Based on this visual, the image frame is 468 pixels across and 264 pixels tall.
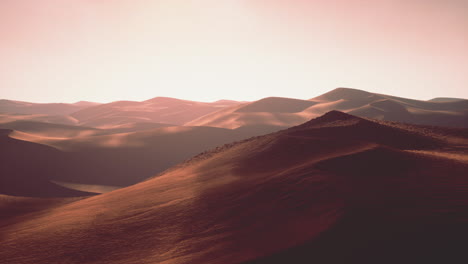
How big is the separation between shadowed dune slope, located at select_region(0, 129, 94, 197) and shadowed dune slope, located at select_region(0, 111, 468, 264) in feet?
107

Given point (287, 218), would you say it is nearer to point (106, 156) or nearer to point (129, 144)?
point (106, 156)

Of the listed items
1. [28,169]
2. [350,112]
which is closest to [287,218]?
[28,169]

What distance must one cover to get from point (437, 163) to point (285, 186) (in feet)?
20.1

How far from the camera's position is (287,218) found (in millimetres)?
8727

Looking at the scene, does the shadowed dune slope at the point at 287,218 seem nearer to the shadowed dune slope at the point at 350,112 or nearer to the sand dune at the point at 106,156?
the sand dune at the point at 106,156

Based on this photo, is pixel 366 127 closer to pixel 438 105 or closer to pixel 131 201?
pixel 131 201

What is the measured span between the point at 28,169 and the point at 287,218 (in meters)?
55.3

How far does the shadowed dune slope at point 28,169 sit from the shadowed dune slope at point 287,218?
1281 inches

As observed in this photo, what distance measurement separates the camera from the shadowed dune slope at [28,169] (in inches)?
1788

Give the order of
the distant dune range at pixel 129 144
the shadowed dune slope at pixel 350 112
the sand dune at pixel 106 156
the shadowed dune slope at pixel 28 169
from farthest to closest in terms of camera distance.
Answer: the shadowed dune slope at pixel 350 112 < the distant dune range at pixel 129 144 < the sand dune at pixel 106 156 < the shadowed dune slope at pixel 28 169

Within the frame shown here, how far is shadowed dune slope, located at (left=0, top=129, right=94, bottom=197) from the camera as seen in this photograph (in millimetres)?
45406

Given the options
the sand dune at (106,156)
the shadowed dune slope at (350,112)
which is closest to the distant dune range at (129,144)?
the sand dune at (106,156)

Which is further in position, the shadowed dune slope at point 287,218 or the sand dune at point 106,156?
the sand dune at point 106,156

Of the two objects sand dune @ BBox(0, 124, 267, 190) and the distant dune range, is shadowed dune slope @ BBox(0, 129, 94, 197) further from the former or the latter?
the distant dune range
